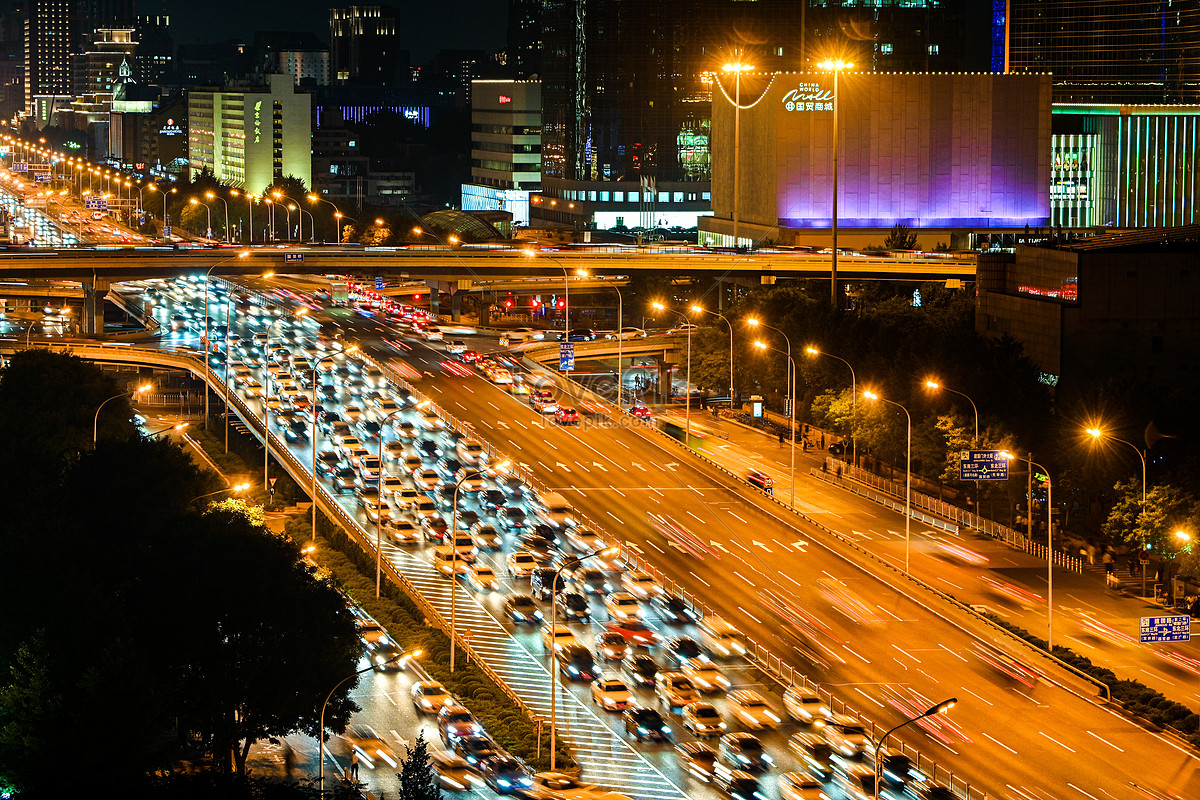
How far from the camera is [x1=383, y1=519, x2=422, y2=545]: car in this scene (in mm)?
86688

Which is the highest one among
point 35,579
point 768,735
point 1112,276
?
point 1112,276

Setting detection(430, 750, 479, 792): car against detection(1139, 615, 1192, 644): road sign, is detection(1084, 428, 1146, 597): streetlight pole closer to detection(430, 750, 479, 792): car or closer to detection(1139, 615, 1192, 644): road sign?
detection(1139, 615, 1192, 644): road sign

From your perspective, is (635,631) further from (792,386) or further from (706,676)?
(792,386)

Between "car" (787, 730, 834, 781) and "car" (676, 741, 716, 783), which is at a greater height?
"car" (787, 730, 834, 781)

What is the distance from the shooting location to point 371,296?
176m

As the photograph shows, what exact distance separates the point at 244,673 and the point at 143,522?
56.1 feet

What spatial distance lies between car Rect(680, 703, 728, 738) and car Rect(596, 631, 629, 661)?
23.5 feet

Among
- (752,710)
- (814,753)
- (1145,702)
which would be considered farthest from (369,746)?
(1145,702)

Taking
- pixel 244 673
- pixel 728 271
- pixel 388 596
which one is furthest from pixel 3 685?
pixel 728 271

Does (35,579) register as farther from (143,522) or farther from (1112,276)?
(1112,276)

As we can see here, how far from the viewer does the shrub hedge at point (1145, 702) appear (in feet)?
209

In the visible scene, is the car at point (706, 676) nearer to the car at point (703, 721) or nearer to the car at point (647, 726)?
the car at point (703, 721)

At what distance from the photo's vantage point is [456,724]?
6088cm

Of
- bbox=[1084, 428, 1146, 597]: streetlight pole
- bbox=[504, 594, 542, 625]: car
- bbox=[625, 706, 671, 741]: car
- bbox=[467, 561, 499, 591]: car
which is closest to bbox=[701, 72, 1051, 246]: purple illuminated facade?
bbox=[1084, 428, 1146, 597]: streetlight pole
